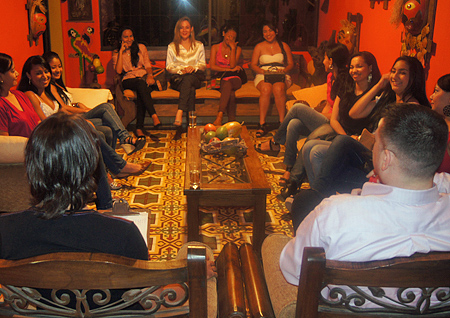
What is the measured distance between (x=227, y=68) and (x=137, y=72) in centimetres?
118

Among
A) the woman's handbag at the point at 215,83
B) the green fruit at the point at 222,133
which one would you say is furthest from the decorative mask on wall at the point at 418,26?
the woman's handbag at the point at 215,83

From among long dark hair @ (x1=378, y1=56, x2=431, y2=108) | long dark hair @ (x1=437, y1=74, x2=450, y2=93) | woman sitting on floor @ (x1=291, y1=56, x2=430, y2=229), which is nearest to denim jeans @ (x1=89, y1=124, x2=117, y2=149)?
woman sitting on floor @ (x1=291, y1=56, x2=430, y2=229)

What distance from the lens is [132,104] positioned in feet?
18.3

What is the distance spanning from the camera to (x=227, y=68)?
5.90m

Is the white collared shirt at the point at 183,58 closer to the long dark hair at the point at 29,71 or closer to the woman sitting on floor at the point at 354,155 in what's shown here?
the long dark hair at the point at 29,71

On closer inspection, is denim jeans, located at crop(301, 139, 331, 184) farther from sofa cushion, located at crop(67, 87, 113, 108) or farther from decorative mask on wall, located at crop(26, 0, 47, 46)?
decorative mask on wall, located at crop(26, 0, 47, 46)

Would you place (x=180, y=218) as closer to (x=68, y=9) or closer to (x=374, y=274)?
(x=374, y=274)

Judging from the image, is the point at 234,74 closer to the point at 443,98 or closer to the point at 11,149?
the point at 443,98

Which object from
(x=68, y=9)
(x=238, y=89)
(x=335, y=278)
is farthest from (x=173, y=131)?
(x=335, y=278)

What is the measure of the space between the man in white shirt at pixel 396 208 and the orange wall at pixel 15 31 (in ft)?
13.9

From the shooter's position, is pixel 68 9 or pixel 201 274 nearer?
pixel 201 274

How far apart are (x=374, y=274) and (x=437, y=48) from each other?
3.17 metres

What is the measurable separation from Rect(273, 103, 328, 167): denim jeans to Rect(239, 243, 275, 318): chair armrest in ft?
7.25

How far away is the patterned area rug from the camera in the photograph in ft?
10.2
